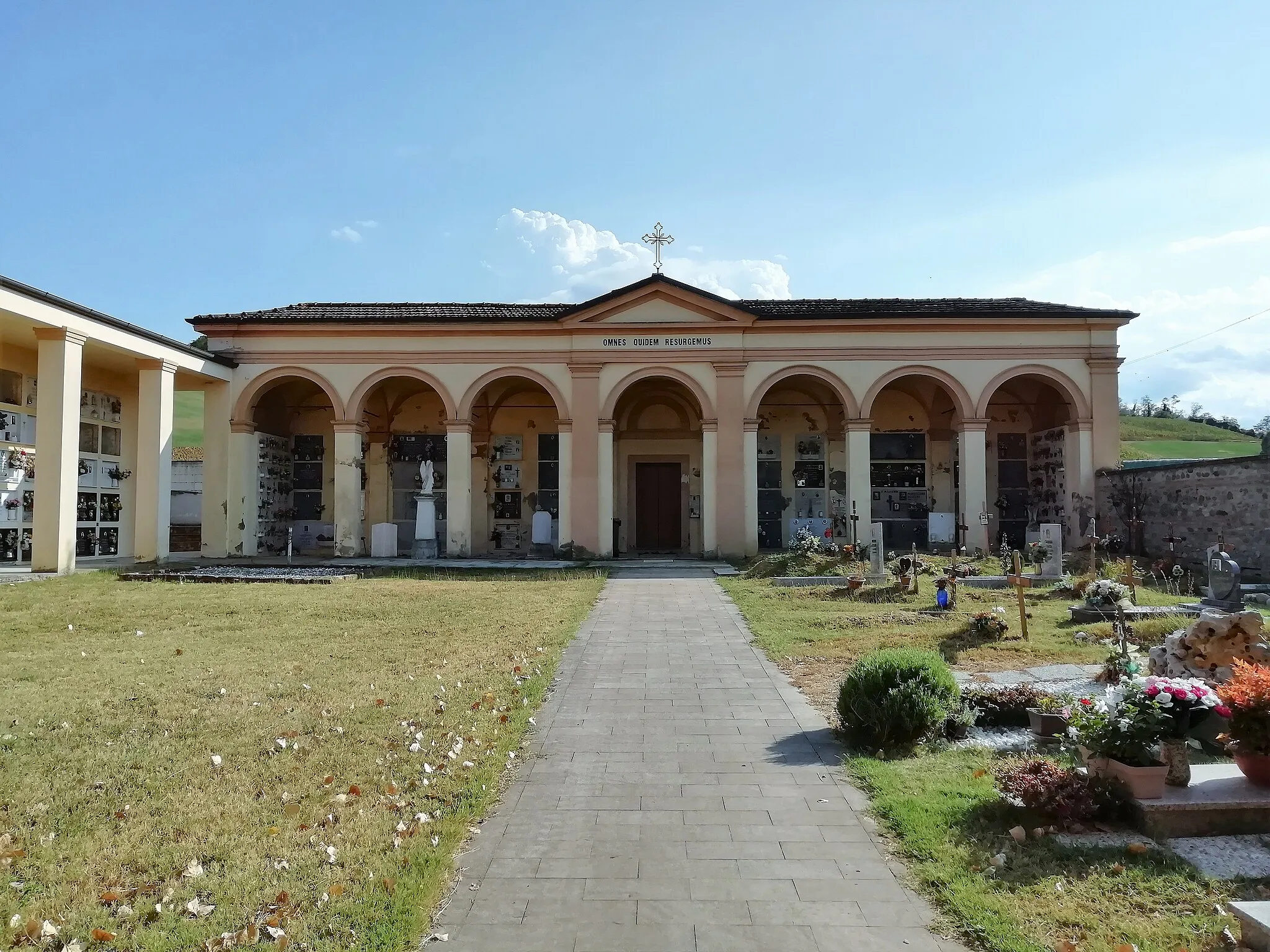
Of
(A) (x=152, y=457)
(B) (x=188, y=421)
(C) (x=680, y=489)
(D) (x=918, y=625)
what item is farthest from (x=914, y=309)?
(B) (x=188, y=421)

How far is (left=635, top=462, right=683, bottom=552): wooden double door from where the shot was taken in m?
22.0

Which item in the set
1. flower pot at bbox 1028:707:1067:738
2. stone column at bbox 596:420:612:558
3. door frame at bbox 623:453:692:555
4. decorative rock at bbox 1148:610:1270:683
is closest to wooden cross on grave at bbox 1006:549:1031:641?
decorative rock at bbox 1148:610:1270:683

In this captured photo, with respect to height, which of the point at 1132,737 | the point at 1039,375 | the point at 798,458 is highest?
the point at 1039,375

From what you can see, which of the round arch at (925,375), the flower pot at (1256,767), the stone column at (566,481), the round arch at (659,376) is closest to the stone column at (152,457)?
the stone column at (566,481)

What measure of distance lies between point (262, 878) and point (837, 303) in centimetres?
1992

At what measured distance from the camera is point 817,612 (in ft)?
35.2

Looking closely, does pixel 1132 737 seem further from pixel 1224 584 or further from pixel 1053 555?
pixel 1053 555

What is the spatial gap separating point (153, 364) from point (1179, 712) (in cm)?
1787

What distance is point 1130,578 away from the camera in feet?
37.1

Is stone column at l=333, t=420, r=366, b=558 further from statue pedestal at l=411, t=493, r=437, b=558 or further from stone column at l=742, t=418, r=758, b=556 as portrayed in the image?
stone column at l=742, t=418, r=758, b=556

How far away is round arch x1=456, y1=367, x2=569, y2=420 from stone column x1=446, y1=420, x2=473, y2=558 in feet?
1.02

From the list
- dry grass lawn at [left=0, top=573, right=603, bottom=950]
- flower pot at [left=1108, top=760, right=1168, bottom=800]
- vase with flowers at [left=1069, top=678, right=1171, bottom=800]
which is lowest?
dry grass lawn at [left=0, top=573, right=603, bottom=950]

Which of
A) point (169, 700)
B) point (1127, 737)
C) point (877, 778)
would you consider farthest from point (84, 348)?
point (1127, 737)

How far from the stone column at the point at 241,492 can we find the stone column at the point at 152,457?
2406mm
